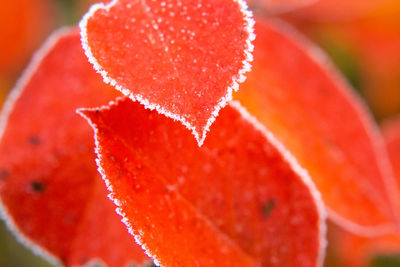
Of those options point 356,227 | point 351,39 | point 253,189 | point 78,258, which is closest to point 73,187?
point 78,258

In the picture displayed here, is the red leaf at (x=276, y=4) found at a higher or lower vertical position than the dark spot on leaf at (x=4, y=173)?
lower

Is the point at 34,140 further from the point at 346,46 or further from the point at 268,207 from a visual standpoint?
the point at 346,46

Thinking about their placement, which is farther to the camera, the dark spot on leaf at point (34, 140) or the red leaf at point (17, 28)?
the red leaf at point (17, 28)

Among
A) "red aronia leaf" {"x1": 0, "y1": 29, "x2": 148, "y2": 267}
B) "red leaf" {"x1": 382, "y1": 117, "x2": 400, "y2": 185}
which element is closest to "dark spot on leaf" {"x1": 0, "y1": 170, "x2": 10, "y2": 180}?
"red aronia leaf" {"x1": 0, "y1": 29, "x2": 148, "y2": 267}

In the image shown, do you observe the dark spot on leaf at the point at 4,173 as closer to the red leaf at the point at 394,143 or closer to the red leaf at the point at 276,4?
the red leaf at the point at 276,4

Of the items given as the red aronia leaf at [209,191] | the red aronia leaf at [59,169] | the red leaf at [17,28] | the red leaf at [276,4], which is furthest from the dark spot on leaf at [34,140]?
the red leaf at [17,28]
